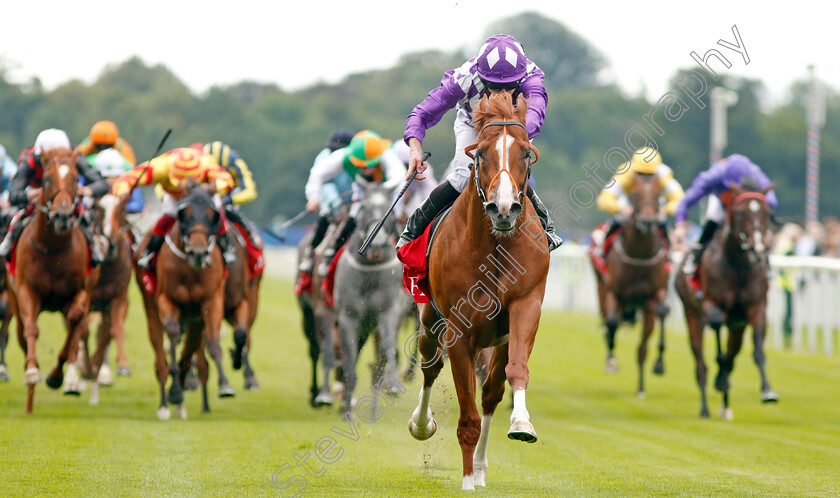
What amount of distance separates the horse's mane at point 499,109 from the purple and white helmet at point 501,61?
0.45 m

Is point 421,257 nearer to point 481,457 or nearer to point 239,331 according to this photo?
point 481,457

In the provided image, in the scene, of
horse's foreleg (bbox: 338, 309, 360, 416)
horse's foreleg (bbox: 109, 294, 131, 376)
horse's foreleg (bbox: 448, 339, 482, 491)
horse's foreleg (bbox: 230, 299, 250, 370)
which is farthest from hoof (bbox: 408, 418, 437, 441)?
horse's foreleg (bbox: 109, 294, 131, 376)

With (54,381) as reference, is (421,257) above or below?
above

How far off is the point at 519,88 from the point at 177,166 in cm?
473

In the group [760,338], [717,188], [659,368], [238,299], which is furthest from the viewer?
[659,368]

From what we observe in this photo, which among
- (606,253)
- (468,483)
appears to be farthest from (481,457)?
(606,253)

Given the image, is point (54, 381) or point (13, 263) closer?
point (54, 381)

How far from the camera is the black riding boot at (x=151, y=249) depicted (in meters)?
10.5

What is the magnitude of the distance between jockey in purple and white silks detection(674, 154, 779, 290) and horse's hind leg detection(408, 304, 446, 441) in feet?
16.6

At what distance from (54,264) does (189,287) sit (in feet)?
3.74

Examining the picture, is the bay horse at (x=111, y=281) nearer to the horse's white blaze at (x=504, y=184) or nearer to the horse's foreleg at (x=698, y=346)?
the horse's foreleg at (x=698, y=346)

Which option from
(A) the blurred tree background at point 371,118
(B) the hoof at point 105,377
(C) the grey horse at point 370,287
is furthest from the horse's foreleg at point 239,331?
(A) the blurred tree background at point 371,118

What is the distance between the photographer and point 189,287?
404 inches

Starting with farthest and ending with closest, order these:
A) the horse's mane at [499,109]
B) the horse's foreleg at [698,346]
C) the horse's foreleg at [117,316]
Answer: the horse's foreleg at [117,316], the horse's foreleg at [698,346], the horse's mane at [499,109]
